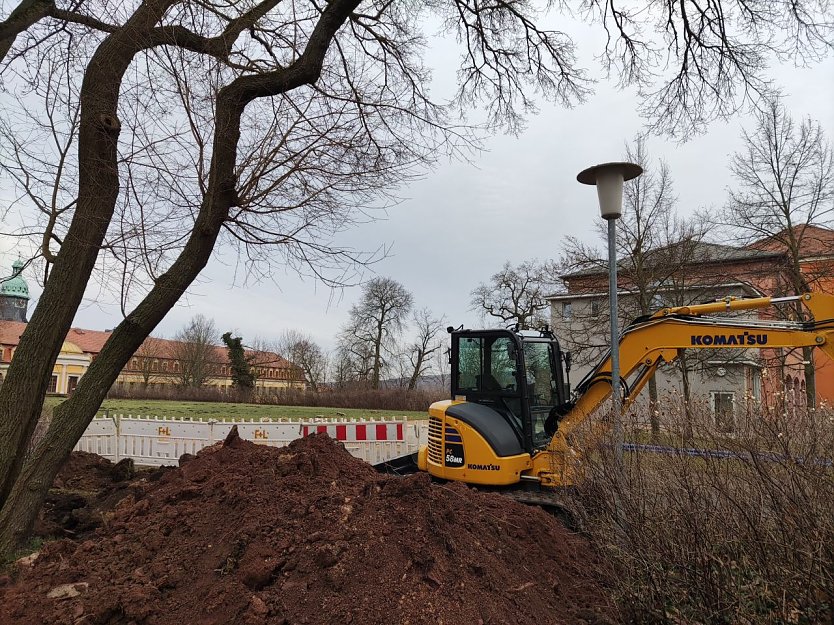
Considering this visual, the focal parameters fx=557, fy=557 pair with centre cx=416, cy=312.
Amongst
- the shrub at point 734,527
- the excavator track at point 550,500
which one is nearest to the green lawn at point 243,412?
the excavator track at point 550,500

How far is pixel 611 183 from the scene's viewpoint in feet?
16.9

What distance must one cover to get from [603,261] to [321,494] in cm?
1570

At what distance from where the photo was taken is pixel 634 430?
4668 millimetres

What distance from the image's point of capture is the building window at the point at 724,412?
3.81 m

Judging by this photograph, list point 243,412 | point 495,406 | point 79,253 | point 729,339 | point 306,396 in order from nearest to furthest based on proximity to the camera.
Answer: point 79,253, point 729,339, point 495,406, point 243,412, point 306,396

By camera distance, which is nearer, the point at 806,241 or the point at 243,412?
the point at 806,241

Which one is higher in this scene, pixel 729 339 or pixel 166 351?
pixel 166 351

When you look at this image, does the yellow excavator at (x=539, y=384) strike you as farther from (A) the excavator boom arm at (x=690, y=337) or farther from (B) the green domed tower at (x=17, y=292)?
(B) the green domed tower at (x=17, y=292)

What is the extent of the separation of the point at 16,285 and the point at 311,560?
13.0 feet

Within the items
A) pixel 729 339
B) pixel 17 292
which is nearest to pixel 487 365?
pixel 729 339

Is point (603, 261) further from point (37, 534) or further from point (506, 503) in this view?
point (37, 534)

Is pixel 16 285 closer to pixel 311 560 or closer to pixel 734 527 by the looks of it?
pixel 311 560

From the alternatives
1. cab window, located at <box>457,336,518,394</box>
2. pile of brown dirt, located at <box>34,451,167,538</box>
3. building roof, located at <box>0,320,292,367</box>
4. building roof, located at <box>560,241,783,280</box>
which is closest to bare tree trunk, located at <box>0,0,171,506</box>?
→ pile of brown dirt, located at <box>34,451,167,538</box>

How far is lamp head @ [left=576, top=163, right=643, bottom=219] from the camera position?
16.8 ft
